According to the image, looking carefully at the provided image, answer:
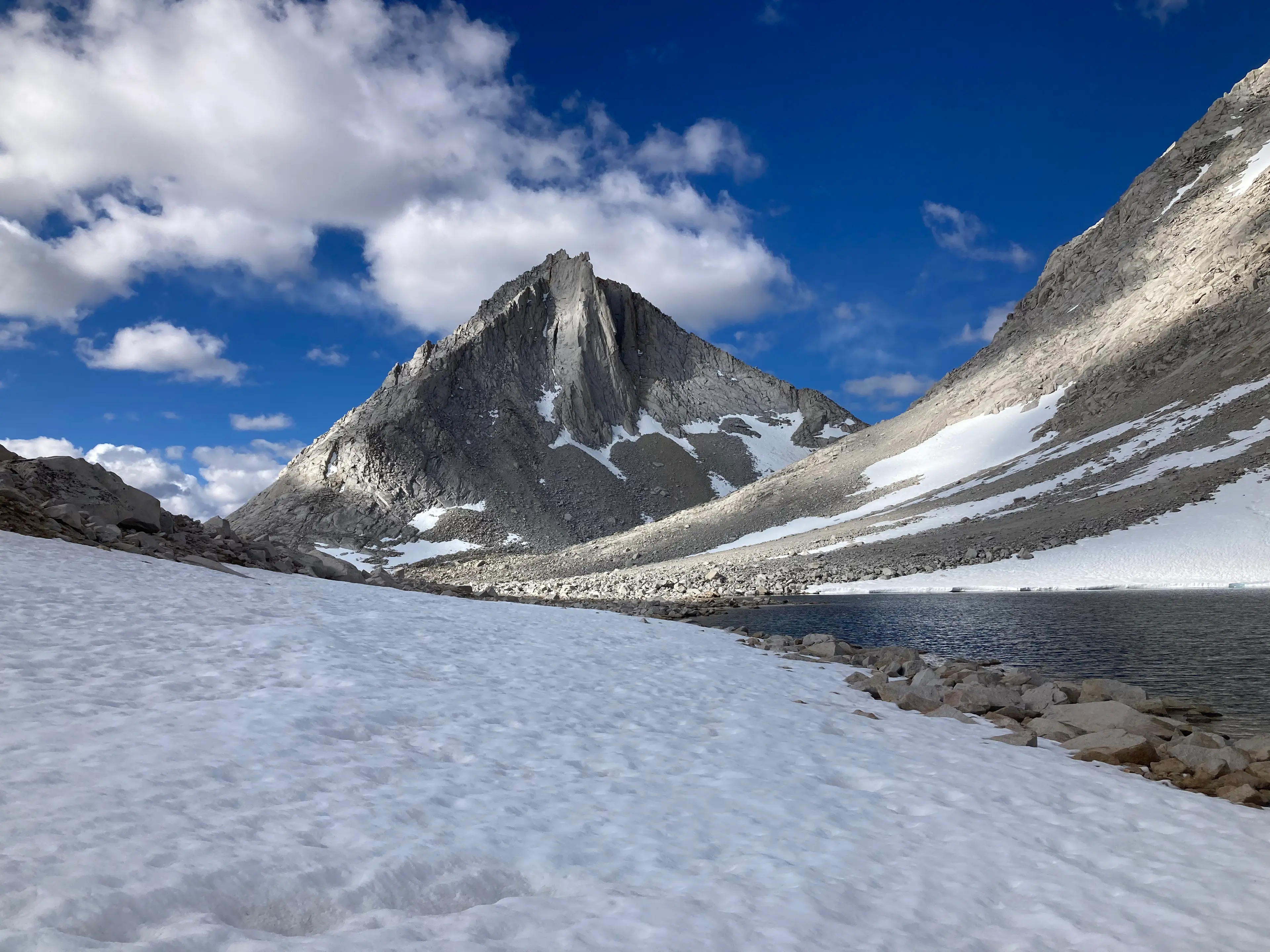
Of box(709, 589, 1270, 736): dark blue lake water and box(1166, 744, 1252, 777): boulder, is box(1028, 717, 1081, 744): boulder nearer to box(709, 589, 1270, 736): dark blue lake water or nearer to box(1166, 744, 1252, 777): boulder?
box(1166, 744, 1252, 777): boulder

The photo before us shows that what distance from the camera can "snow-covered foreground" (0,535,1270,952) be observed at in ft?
10.3

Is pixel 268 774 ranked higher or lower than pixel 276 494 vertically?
lower

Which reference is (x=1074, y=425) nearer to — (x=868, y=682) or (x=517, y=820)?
(x=868, y=682)

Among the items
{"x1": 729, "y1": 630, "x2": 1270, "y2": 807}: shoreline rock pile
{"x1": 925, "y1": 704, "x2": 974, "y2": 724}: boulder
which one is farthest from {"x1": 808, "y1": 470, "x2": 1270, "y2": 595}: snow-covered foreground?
{"x1": 925, "y1": 704, "x2": 974, "y2": 724}: boulder

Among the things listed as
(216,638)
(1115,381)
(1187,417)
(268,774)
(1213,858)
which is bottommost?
(1213,858)

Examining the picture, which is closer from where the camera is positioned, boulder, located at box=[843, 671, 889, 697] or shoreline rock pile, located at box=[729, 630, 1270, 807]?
shoreline rock pile, located at box=[729, 630, 1270, 807]

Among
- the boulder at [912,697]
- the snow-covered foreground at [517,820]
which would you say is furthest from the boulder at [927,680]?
the snow-covered foreground at [517,820]

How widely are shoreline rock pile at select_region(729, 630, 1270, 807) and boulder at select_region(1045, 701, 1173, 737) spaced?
0.04 feet

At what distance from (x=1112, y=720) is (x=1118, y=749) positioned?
1.56 meters

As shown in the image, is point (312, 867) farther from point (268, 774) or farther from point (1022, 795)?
point (1022, 795)

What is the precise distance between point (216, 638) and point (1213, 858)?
9.80 metres

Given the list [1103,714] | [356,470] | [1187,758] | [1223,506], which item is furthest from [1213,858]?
[356,470]

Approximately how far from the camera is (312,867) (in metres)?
3.44

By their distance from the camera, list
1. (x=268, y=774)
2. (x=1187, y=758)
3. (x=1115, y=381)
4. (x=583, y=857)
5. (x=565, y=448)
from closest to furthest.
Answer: (x=583, y=857) < (x=268, y=774) < (x=1187, y=758) < (x=1115, y=381) < (x=565, y=448)
